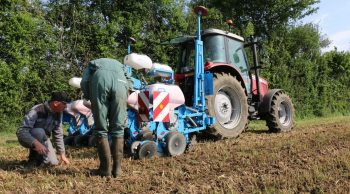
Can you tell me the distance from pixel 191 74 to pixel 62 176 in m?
3.49

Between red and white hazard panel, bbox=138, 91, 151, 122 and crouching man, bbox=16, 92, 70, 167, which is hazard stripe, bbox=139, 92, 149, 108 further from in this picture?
crouching man, bbox=16, 92, 70, 167

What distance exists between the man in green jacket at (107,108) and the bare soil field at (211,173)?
22 centimetres

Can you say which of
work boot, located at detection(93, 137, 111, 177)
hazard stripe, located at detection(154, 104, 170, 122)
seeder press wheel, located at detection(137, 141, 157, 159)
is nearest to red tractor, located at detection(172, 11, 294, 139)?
hazard stripe, located at detection(154, 104, 170, 122)

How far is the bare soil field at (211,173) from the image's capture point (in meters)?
3.45

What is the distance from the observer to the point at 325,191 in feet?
10.5

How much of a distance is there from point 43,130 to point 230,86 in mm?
3567

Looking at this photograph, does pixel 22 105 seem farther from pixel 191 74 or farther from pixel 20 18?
pixel 191 74

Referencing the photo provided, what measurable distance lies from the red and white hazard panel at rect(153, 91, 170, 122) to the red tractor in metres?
1.20

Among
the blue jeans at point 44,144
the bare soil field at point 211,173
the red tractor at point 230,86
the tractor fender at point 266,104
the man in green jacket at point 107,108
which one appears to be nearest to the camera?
the bare soil field at point 211,173

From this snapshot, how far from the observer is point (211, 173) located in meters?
4.06

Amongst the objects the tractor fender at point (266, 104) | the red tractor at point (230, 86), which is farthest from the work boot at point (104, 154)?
the tractor fender at point (266, 104)

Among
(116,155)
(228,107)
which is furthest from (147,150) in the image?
(228,107)

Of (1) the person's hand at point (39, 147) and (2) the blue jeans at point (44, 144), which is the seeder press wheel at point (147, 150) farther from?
(1) the person's hand at point (39, 147)

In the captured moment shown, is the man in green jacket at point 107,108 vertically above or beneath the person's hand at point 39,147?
above
